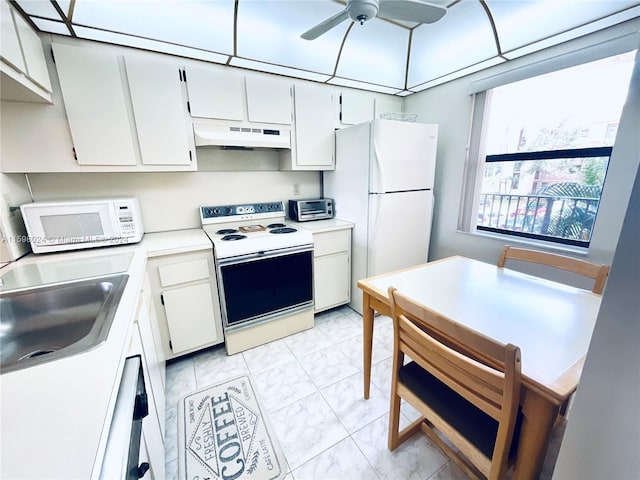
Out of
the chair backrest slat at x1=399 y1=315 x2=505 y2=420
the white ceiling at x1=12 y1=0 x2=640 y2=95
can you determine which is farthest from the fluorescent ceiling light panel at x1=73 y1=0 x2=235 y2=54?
the chair backrest slat at x1=399 y1=315 x2=505 y2=420

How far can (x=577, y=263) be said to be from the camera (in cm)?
139

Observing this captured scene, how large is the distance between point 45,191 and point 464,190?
136 inches

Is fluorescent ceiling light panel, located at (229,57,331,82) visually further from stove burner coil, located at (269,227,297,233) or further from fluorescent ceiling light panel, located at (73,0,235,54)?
stove burner coil, located at (269,227,297,233)

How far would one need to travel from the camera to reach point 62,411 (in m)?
0.55

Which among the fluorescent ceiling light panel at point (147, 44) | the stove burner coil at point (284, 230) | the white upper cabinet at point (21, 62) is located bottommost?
the stove burner coil at point (284, 230)

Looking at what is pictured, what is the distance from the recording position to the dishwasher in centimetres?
48

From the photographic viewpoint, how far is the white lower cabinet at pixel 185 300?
5.78 ft

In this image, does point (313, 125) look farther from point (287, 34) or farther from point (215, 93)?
point (215, 93)

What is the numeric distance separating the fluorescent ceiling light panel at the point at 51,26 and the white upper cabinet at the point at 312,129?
1.52m

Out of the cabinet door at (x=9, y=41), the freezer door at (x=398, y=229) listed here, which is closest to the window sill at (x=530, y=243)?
the freezer door at (x=398, y=229)

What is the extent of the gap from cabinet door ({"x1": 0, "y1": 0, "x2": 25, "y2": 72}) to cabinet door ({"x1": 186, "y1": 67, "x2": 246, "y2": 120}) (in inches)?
33.1

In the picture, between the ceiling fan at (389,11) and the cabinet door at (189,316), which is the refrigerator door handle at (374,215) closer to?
the ceiling fan at (389,11)

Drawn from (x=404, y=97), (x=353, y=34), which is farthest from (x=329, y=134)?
(x=404, y=97)

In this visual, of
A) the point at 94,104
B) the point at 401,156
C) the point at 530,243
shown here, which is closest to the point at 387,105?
the point at 401,156
